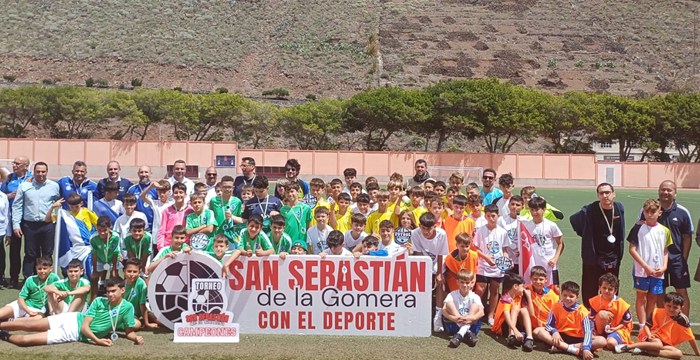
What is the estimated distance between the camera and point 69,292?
6.68 m

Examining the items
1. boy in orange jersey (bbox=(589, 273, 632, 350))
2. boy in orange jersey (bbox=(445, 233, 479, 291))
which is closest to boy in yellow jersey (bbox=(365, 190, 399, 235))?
boy in orange jersey (bbox=(445, 233, 479, 291))

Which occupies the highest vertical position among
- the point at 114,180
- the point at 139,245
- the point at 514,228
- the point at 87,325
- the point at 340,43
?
the point at 340,43

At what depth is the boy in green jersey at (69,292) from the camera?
21.8ft

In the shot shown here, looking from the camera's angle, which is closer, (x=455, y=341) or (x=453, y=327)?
(x=455, y=341)

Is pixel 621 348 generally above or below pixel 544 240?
below

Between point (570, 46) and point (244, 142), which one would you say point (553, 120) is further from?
point (570, 46)

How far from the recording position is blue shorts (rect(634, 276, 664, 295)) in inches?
272

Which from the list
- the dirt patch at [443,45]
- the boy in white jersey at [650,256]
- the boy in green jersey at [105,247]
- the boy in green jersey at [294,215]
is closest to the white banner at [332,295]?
the boy in green jersey at [294,215]

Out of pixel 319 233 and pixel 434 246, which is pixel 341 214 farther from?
pixel 434 246

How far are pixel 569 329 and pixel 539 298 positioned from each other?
0.49 meters

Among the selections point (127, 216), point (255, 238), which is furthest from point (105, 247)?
point (255, 238)

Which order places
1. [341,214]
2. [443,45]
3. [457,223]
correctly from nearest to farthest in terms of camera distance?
[457,223] < [341,214] < [443,45]

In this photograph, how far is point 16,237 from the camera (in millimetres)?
8938

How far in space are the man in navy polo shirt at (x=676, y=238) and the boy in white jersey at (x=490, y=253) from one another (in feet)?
5.90
